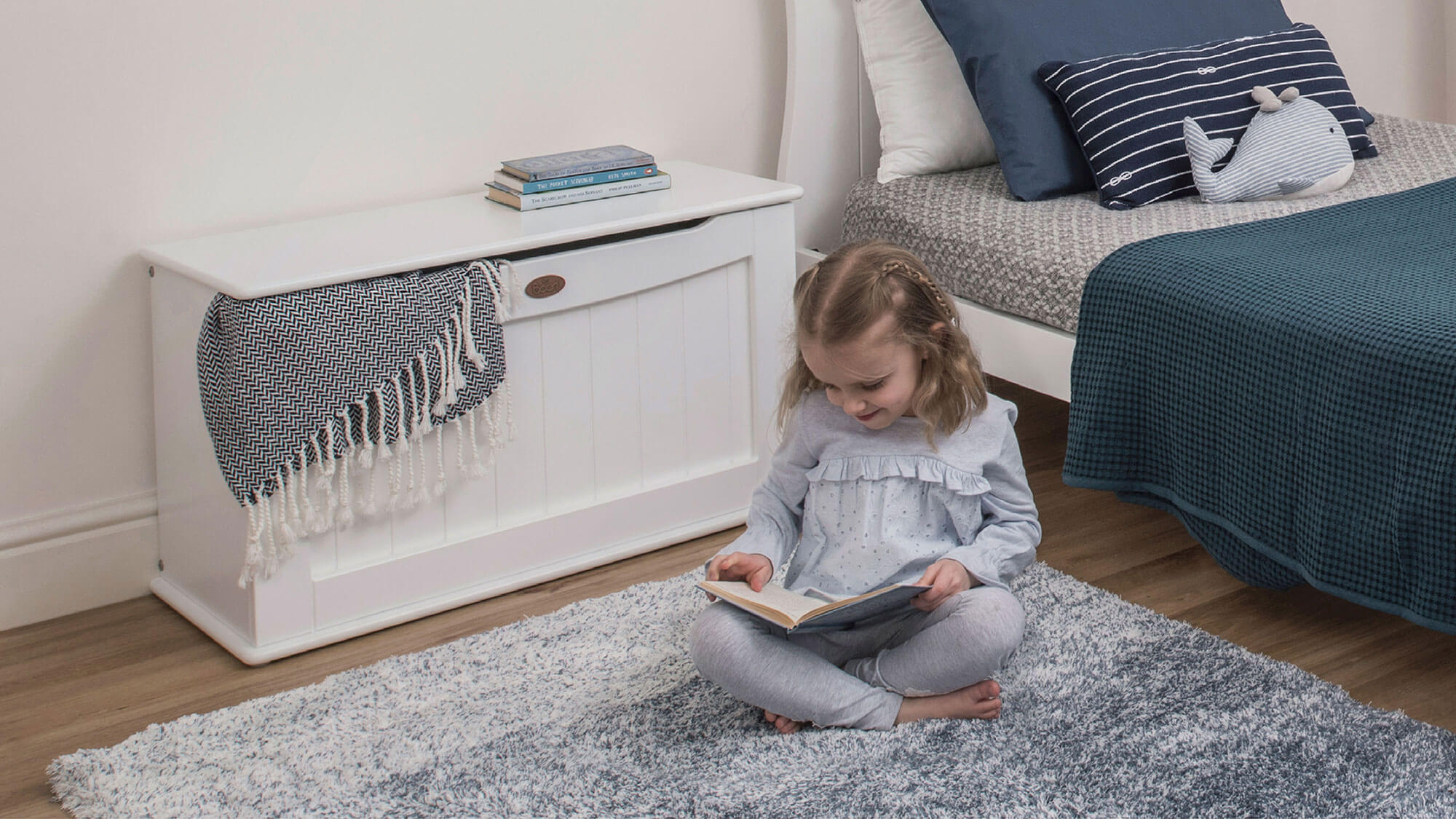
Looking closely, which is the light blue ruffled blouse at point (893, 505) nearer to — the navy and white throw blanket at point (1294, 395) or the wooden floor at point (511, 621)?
the navy and white throw blanket at point (1294, 395)

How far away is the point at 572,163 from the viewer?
1.95 meters

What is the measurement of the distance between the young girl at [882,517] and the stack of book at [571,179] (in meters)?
0.56

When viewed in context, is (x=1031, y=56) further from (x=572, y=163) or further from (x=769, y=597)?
(x=769, y=597)

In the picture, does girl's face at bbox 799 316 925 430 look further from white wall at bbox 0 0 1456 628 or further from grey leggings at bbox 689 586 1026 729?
white wall at bbox 0 0 1456 628

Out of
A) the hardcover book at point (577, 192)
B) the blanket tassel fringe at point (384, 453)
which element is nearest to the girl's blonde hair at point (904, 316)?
the blanket tassel fringe at point (384, 453)

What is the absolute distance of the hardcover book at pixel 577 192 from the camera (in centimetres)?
191

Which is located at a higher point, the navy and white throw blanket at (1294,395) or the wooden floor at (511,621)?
the navy and white throw blanket at (1294,395)

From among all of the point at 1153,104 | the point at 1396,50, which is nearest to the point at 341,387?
the point at 1153,104

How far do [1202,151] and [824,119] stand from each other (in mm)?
622

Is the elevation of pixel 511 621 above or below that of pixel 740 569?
below

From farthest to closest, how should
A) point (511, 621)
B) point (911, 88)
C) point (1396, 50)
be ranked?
point (1396, 50) → point (911, 88) → point (511, 621)

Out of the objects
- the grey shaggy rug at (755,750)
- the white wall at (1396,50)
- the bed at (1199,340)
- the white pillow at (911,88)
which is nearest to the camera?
the grey shaggy rug at (755,750)

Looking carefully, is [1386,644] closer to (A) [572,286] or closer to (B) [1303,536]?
(B) [1303,536]

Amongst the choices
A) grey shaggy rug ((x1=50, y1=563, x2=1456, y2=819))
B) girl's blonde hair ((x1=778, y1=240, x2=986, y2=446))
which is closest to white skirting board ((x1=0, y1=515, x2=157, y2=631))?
grey shaggy rug ((x1=50, y1=563, x2=1456, y2=819))
